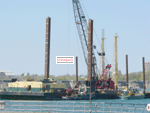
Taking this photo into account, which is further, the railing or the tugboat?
the tugboat

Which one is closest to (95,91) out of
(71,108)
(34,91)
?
(34,91)

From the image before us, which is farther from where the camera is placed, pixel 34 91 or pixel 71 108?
pixel 34 91

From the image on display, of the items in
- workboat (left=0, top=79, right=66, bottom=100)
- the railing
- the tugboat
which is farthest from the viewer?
workboat (left=0, top=79, right=66, bottom=100)

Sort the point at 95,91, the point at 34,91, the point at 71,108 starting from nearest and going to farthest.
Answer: the point at 71,108
the point at 34,91
the point at 95,91

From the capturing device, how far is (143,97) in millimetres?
124812

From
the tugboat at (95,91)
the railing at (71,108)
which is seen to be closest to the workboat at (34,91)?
the tugboat at (95,91)

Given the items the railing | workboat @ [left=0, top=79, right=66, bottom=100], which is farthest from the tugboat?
the railing

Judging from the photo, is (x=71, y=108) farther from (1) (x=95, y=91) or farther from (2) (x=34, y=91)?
(1) (x=95, y=91)

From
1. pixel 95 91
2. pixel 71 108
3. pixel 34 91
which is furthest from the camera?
pixel 95 91

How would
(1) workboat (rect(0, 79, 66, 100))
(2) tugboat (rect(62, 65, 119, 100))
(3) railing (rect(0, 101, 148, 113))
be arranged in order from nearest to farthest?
(3) railing (rect(0, 101, 148, 113))
(2) tugboat (rect(62, 65, 119, 100))
(1) workboat (rect(0, 79, 66, 100))

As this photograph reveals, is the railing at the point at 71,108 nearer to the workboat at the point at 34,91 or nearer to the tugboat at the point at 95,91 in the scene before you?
the tugboat at the point at 95,91

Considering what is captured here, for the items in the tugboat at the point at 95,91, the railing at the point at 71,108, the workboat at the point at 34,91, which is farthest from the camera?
the workboat at the point at 34,91

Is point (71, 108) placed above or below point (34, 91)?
below

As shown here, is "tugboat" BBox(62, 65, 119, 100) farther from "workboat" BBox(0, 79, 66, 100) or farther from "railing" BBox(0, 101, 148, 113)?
"railing" BBox(0, 101, 148, 113)
